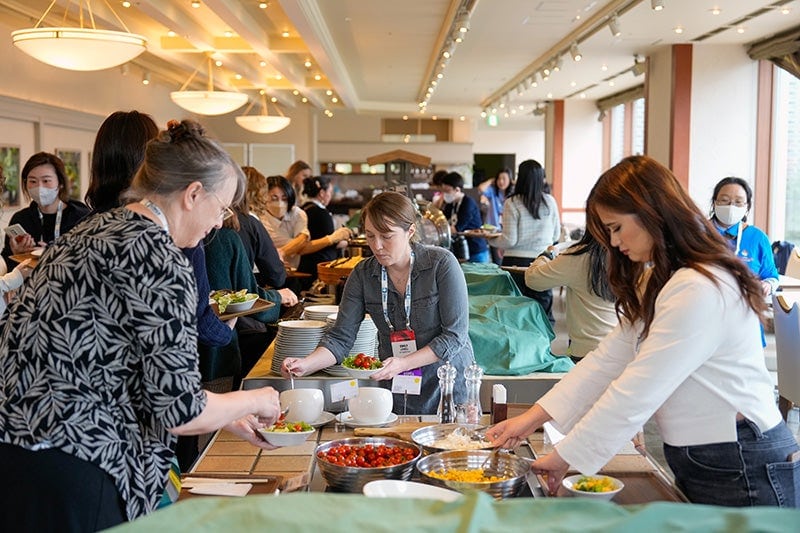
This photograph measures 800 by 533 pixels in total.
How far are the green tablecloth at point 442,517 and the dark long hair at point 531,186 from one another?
655 cm

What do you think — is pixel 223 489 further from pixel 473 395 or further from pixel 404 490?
pixel 473 395

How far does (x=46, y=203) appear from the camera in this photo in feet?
17.9

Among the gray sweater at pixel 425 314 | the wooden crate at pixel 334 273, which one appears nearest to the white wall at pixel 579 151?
the wooden crate at pixel 334 273

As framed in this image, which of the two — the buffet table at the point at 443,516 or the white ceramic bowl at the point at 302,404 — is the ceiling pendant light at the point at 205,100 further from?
the buffet table at the point at 443,516

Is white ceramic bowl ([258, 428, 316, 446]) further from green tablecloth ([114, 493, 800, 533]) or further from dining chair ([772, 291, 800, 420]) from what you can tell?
dining chair ([772, 291, 800, 420])

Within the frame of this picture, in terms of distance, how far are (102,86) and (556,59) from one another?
19.7ft

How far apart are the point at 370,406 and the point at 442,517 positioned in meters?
1.76

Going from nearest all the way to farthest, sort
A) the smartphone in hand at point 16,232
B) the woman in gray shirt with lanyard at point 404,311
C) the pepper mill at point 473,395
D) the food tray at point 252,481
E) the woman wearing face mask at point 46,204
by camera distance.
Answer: the food tray at point 252,481 < the pepper mill at point 473,395 < the woman in gray shirt with lanyard at point 404,311 < the smartphone in hand at point 16,232 < the woman wearing face mask at point 46,204

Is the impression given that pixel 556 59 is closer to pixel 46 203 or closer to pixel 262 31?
pixel 262 31

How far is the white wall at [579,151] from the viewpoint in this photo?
60.2 feet

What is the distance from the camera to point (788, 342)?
5234mm

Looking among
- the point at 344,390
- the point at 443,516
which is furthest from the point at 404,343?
the point at 443,516

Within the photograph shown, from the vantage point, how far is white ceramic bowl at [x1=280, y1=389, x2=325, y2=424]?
2.83 m

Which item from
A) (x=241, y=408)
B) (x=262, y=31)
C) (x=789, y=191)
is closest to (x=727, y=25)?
(x=789, y=191)
